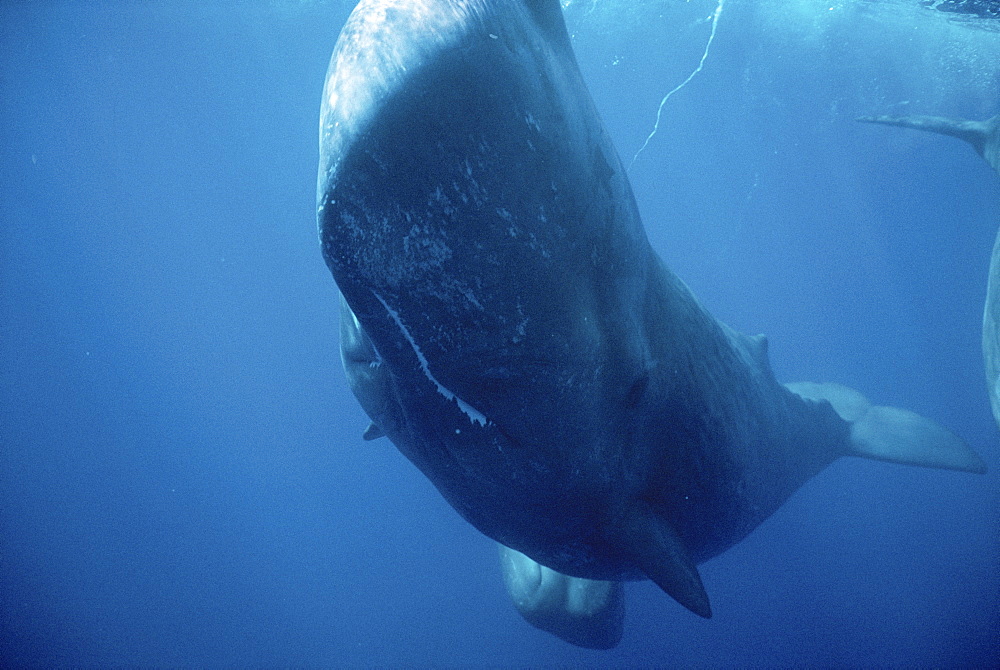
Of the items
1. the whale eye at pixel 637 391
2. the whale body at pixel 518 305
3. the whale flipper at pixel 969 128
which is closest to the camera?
the whale body at pixel 518 305

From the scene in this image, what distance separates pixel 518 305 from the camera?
2246 mm

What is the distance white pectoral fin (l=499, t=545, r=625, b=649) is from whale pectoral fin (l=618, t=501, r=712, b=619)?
4167 mm

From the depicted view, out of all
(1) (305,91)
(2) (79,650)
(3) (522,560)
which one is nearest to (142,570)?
(2) (79,650)

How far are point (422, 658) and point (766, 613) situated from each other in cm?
1476

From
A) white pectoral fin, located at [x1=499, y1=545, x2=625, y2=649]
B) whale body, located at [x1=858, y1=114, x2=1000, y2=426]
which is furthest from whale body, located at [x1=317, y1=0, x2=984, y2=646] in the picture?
whale body, located at [x1=858, y1=114, x2=1000, y2=426]

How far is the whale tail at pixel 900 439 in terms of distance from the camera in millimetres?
8547

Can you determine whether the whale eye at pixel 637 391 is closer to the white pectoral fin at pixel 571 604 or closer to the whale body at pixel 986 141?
the white pectoral fin at pixel 571 604

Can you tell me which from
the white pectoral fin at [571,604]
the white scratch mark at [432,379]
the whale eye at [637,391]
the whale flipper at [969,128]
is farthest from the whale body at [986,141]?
the white scratch mark at [432,379]

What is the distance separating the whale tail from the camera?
855 cm

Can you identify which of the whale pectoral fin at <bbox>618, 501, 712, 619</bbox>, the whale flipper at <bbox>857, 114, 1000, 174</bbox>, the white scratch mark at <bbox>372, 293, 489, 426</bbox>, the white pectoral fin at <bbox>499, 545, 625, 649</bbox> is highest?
the white scratch mark at <bbox>372, 293, 489, 426</bbox>

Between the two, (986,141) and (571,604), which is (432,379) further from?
(986,141)

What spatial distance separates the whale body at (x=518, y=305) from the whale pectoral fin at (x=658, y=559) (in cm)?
1

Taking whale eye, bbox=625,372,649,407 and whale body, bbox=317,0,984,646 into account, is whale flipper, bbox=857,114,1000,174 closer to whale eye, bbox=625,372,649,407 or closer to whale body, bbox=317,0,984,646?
whale body, bbox=317,0,984,646

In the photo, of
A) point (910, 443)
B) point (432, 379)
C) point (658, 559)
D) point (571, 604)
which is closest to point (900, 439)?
point (910, 443)
